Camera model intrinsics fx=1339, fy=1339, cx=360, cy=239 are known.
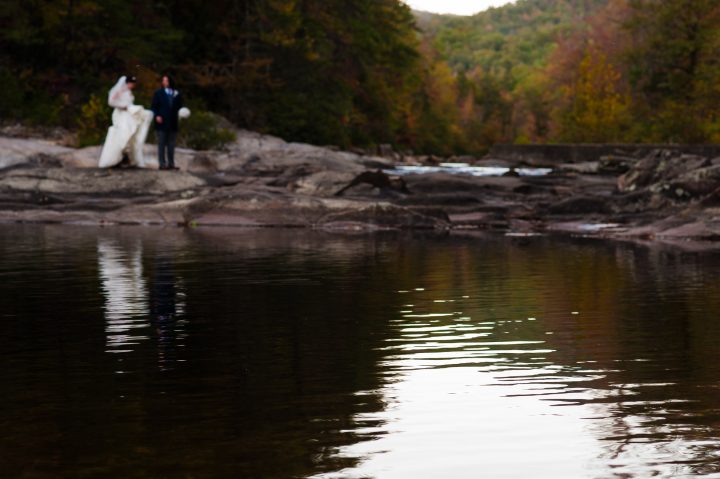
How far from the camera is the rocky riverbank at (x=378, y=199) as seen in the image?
83.0ft

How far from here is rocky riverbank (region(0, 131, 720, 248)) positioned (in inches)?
997

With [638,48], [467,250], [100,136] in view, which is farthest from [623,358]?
[638,48]

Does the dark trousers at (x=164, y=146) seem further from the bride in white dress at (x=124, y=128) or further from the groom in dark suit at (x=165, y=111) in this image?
the bride in white dress at (x=124, y=128)

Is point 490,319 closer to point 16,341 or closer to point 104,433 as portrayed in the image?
point 16,341

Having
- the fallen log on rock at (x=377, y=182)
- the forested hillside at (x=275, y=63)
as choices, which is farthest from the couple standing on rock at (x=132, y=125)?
the forested hillside at (x=275, y=63)

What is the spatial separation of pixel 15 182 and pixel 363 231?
1096 cm

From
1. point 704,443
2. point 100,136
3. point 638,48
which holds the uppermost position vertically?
point 638,48

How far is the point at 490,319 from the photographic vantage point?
1106 cm

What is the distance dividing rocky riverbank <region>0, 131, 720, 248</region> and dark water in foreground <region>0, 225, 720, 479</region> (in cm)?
933

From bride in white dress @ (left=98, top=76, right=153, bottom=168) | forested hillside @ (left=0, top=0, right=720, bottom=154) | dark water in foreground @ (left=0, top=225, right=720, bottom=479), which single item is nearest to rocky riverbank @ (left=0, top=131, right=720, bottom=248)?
bride in white dress @ (left=98, top=76, right=153, bottom=168)

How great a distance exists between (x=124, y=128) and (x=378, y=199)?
7.29m

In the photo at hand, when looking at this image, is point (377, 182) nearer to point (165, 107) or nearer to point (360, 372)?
point (165, 107)

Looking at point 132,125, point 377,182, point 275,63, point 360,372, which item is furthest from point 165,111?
point 275,63

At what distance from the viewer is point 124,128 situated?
1289 inches
